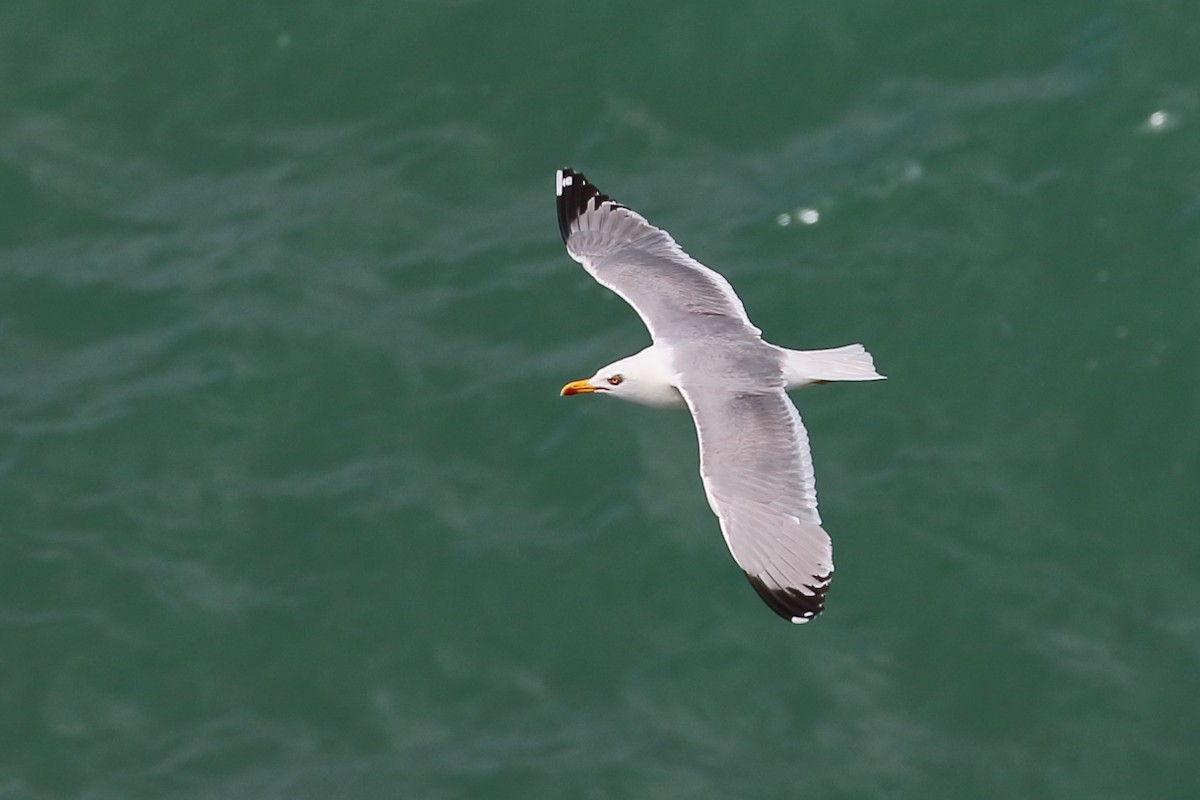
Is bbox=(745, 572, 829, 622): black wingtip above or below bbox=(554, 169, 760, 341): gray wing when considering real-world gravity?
below

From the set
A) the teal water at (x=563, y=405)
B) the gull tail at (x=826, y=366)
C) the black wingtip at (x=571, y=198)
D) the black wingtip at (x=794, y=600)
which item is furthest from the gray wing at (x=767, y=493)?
the teal water at (x=563, y=405)

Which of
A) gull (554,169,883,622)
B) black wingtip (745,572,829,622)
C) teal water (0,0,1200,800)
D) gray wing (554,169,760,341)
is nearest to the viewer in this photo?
black wingtip (745,572,829,622)

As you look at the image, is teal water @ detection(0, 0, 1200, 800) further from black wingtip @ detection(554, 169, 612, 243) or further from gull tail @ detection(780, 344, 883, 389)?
gull tail @ detection(780, 344, 883, 389)

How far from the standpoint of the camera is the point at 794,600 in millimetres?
9477

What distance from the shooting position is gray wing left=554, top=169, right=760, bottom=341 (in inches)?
465

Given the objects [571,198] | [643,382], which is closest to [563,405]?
[571,198]

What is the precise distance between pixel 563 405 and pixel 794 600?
6.38 meters

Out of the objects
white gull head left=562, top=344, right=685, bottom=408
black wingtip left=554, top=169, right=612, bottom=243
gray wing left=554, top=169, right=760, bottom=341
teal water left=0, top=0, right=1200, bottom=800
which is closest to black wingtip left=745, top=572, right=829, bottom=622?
white gull head left=562, top=344, right=685, bottom=408

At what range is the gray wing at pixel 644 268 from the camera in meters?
11.8

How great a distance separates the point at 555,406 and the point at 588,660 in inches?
88.2

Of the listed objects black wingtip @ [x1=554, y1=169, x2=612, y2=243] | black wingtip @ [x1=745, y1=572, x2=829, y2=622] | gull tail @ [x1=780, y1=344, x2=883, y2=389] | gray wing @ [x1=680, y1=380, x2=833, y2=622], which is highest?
black wingtip @ [x1=554, y1=169, x2=612, y2=243]

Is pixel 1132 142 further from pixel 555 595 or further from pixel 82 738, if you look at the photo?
pixel 82 738

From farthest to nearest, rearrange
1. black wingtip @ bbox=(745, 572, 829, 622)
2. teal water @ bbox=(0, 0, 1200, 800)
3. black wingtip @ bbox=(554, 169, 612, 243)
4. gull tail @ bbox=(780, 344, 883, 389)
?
teal water @ bbox=(0, 0, 1200, 800) < black wingtip @ bbox=(554, 169, 612, 243) < gull tail @ bbox=(780, 344, 883, 389) < black wingtip @ bbox=(745, 572, 829, 622)

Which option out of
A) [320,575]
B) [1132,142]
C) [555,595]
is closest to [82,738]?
[320,575]
